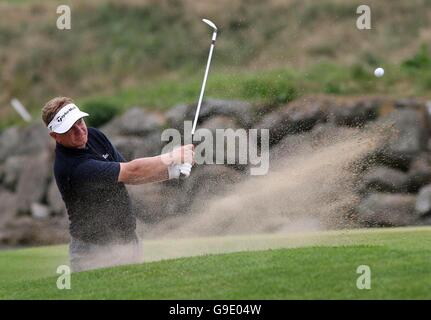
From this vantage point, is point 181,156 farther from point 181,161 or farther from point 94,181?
point 94,181

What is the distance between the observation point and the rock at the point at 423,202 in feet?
53.0

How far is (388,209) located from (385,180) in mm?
706

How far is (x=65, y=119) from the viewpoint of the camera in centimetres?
743

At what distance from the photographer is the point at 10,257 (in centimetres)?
1083

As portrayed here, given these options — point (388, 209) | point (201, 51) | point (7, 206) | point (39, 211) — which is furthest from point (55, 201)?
point (388, 209)

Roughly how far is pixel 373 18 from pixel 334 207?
1250cm

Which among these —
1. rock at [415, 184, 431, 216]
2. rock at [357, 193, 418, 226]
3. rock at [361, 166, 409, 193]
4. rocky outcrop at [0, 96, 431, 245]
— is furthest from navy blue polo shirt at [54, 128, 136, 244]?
rock at [415, 184, 431, 216]

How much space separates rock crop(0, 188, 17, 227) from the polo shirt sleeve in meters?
15.0

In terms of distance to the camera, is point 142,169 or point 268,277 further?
point 142,169

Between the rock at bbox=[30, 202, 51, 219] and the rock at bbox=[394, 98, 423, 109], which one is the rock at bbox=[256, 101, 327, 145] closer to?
the rock at bbox=[394, 98, 423, 109]

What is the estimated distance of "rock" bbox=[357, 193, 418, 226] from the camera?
15109mm

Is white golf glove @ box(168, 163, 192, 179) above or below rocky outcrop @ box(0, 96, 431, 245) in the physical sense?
below

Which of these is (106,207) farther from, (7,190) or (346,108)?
(7,190)

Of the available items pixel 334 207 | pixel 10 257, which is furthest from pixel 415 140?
pixel 10 257
